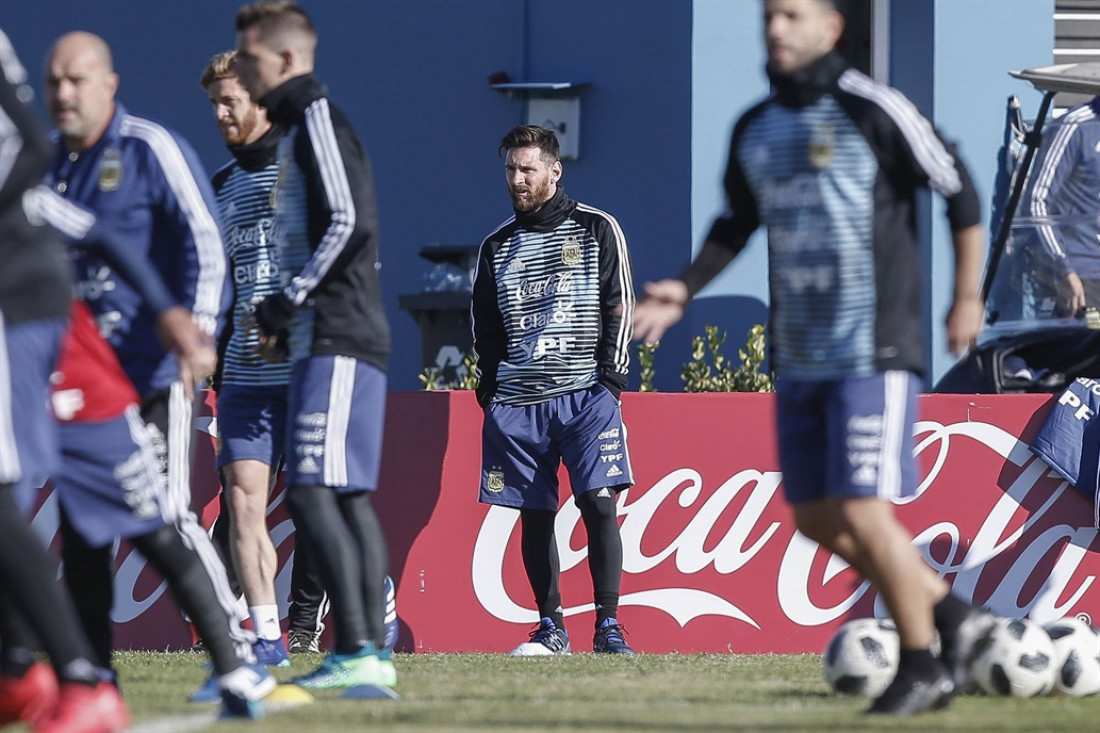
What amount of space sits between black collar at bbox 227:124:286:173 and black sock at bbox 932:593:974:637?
3.20 m

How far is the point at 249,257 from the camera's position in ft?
23.9

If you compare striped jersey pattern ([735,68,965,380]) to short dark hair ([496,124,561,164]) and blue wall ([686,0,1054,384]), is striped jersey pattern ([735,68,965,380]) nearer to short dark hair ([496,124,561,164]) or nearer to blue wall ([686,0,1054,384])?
short dark hair ([496,124,561,164])

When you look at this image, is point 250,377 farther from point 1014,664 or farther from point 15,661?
point 1014,664

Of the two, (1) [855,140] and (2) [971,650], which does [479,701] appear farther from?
(1) [855,140]

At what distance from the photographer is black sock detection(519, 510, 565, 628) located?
8219 millimetres

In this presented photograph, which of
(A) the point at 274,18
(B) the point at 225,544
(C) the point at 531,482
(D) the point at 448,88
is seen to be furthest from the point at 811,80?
(D) the point at 448,88

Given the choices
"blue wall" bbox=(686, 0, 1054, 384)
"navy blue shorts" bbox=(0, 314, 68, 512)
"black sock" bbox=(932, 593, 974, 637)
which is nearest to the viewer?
"navy blue shorts" bbox=(0, 314, 68, 512)

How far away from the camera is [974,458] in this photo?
863cm

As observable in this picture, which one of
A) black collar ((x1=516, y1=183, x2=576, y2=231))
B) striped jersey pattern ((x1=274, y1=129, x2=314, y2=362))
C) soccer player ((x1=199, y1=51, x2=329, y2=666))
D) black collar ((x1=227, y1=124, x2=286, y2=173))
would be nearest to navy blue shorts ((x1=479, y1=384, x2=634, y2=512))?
black collar ((x1=516, y1=183, x2=576, y2=231))

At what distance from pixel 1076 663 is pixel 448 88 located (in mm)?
7508

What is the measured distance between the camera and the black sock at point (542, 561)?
822cm

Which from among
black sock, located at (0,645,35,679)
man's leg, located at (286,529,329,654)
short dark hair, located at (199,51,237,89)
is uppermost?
short dark hair, located at (199,51,237,89)

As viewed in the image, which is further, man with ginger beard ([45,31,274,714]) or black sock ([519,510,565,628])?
black sock ([519,510,565,628])

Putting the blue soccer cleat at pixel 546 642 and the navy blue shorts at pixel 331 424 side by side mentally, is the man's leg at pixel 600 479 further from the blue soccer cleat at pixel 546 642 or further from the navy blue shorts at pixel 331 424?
the navy blue shorts at pixel 331 424
